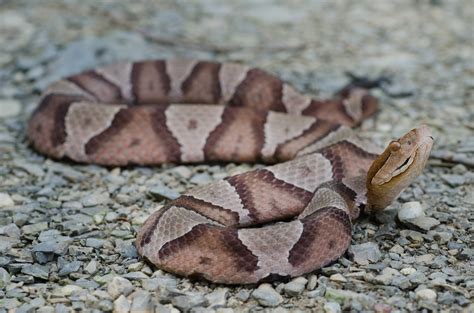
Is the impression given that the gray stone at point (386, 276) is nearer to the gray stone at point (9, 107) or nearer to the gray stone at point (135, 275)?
the gray stone at point (135, 275)

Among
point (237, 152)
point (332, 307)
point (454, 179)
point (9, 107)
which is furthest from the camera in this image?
point (9, 107)

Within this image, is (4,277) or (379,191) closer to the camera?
(4,277)

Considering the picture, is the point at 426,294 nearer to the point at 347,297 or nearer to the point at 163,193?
the point at 347,297

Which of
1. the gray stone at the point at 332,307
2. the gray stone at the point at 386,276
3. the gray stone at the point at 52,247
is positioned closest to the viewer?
the gray stone at the point at 332,307

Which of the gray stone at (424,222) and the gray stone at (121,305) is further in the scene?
the gray stone at (424,222)

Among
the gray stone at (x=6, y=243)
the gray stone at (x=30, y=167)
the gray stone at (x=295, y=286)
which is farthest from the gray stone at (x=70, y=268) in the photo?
the gray stone at (x=30, y=167)

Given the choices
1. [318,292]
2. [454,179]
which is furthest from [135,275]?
[454,179]

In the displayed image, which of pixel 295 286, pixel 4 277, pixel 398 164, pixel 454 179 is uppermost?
pixel 398 164
